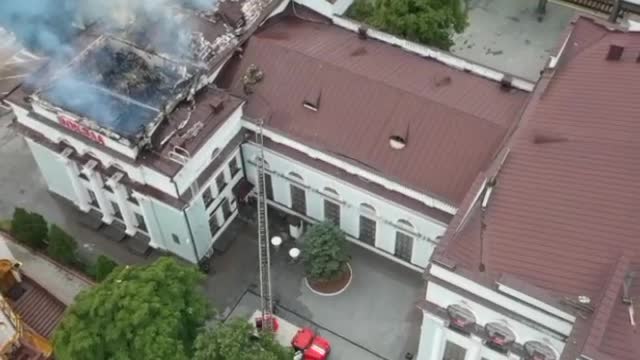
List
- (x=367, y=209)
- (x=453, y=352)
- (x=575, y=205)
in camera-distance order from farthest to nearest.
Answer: (x=367, y=209) → (x=453, y=352) → (x=575, y=205)

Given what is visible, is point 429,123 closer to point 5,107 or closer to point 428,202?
point 428,202

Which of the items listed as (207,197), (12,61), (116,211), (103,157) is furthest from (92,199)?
(12,61)

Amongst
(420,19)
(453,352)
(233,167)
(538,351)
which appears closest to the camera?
(538,351)

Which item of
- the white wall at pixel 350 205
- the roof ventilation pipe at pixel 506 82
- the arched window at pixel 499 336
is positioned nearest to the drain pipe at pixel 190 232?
the white wall at pixel 350 205

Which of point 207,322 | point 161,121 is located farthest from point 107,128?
point 207,322

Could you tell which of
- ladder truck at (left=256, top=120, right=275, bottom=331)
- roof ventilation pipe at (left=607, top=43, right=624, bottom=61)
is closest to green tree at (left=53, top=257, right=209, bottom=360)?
ladder truck at (left=256, top=120, right=275, bottom=331)

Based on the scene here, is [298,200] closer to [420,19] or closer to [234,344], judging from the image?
[234,344]

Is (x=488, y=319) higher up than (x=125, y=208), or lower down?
higher up
